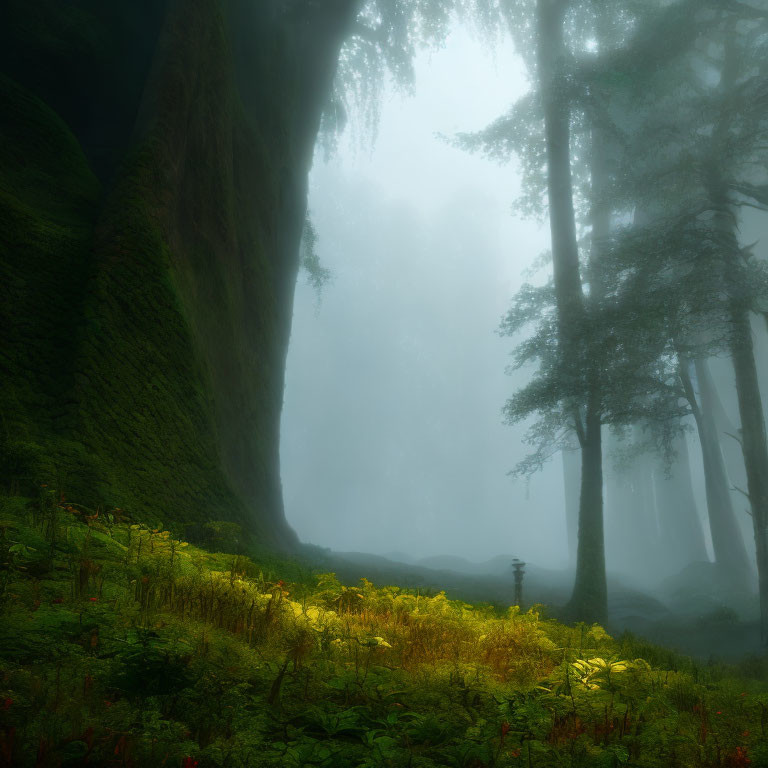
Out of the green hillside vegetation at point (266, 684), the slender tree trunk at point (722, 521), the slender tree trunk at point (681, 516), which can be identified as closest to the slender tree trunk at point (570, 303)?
the green hillside vegetation at point (266, 684)

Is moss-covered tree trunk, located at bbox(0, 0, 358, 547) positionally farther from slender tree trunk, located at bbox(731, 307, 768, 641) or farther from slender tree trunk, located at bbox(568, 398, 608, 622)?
slender tree trunk, located at bbox(731, 307, 768, 641)

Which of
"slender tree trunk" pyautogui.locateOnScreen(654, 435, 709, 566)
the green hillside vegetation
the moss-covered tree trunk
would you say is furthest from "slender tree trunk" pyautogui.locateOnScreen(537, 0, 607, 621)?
"slender tree trunk" pyautogui.locateOnScreen(654, 435, 709, 566)

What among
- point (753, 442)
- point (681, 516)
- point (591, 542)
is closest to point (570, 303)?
point (753, 442)

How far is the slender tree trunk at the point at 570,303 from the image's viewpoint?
41.0ft

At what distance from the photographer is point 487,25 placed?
20000mm

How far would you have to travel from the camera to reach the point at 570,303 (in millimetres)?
13930

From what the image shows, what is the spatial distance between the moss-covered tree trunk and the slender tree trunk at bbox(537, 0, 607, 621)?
288 inches

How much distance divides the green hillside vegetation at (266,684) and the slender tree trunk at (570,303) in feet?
27.5

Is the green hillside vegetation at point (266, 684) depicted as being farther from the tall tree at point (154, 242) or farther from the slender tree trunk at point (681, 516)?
the slender tree trunk at point (681, 516)

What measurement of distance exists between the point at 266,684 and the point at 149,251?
22.2 feet

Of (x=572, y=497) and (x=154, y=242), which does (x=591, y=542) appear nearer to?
(x=154, y=242)

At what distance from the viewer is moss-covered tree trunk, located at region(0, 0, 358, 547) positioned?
245 inches

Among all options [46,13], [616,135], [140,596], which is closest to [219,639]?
[140,596]

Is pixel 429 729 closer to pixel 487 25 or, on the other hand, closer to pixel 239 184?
pixel 239 184
